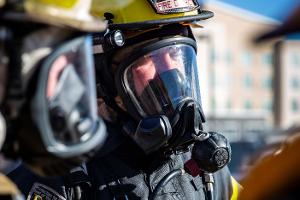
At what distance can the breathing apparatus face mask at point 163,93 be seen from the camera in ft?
10.1

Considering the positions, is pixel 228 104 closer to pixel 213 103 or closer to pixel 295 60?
pixel 213 103

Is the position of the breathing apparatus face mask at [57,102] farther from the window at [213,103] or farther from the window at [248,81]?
the window at [248,81]

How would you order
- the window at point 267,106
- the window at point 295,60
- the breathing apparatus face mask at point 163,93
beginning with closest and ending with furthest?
the breathing apparatus face mask at point 163,93, the window at point 295,60, the window at point 267,106

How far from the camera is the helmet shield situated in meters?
3.13

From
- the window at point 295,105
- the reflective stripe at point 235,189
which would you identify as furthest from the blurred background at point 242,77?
the reflective stripe at point 235,189

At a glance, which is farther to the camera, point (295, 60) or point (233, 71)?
point (233, 71)

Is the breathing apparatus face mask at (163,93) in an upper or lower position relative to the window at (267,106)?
upper

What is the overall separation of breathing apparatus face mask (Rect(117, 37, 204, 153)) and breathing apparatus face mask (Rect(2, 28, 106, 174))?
3.15ft

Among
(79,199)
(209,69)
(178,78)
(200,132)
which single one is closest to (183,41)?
(178,78)

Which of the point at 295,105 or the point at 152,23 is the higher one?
the point at 152,23

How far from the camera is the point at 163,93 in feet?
10.3

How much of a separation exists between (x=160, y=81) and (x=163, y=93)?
0.05 m

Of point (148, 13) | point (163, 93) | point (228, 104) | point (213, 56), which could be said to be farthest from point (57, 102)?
point (228, 104)

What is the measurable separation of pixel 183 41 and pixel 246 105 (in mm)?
48569
